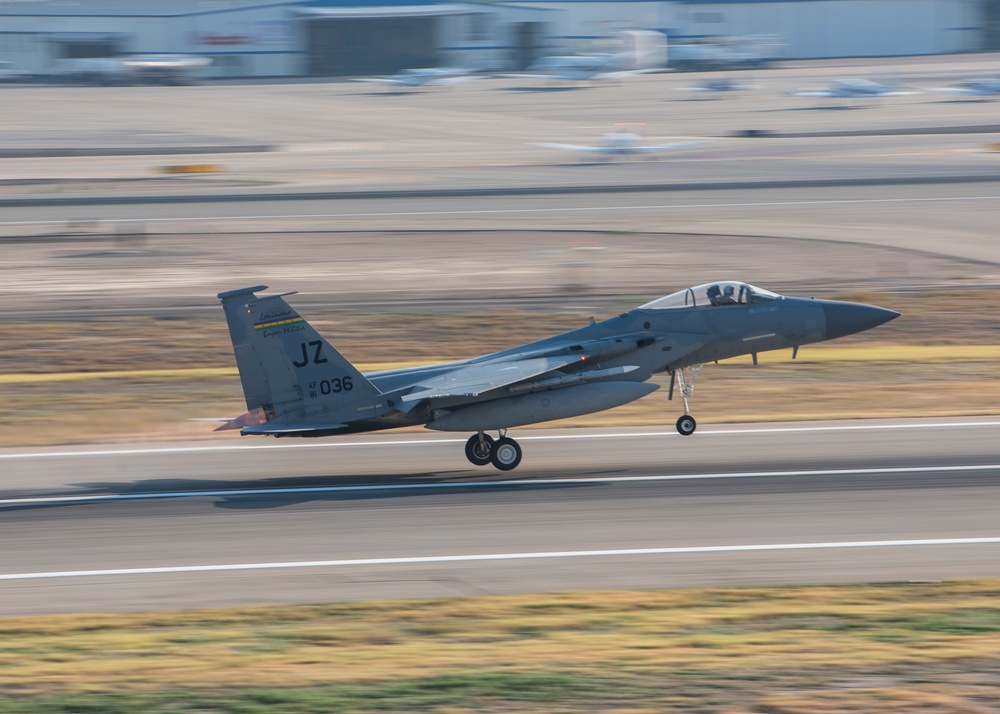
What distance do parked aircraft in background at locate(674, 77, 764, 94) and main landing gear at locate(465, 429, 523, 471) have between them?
278 feet

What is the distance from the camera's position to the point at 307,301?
105 ft

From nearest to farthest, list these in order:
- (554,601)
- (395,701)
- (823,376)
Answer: (395,701), (554,601), (823,376)

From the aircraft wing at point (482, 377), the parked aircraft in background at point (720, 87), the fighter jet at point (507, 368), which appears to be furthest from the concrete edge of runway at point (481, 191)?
the parked aircraft in background at point (720, 87)

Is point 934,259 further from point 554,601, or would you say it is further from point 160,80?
point 160,80

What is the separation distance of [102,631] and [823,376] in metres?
17.5

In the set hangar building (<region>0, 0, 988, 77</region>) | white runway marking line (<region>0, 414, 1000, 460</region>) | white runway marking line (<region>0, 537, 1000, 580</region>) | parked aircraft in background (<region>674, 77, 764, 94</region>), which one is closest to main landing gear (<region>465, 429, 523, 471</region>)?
white runway marking line (<region>0, 414, 1000, 460</region>)

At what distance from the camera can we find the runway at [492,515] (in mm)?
13352

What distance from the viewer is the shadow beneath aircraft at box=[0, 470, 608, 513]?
A: 55.8 ft

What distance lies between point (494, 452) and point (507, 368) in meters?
1.39

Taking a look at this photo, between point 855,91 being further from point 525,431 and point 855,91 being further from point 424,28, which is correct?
point 525,431

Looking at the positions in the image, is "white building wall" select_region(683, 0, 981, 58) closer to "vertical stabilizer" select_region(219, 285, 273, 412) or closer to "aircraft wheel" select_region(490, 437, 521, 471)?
"aircraft wheel" select_region(490, 437, 521, 471)

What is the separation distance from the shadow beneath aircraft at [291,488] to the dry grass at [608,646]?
4788 mm

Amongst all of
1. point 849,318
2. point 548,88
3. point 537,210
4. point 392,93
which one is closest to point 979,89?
point 548,88

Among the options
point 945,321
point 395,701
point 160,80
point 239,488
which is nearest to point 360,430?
point 239,488
